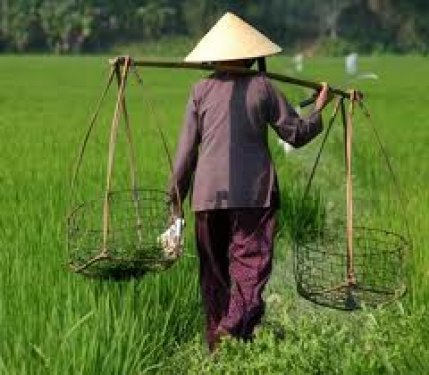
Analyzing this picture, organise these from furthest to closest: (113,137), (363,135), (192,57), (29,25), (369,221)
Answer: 1. (29,25)
2. (363,135)
3. (369,221)
4. (192,57)
5. (113,137)

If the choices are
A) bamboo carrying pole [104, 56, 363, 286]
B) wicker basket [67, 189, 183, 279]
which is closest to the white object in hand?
wicker basket [67, 189, 183, 279]

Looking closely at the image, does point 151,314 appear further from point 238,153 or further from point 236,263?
point 238,153

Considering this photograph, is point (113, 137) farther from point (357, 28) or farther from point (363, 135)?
point (357, 28)

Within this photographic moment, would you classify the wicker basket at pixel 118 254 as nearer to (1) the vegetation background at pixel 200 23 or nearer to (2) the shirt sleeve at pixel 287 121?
(2) the shirt sleeve at pixel 287 121

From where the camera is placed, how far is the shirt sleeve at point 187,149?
10.9 feet

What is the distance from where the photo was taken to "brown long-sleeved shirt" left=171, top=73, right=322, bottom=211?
3.23 meters

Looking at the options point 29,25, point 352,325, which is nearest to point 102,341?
point 352,325

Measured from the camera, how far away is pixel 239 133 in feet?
10.7

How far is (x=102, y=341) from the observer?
2861 mm

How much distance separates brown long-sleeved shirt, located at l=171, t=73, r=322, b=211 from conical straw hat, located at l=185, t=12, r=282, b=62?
0.07 m

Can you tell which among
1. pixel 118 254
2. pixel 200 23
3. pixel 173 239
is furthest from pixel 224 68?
pixel 200 23

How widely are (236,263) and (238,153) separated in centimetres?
32

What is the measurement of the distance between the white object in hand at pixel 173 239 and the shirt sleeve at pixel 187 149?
0.12 meters

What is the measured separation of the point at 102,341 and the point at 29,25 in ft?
179
